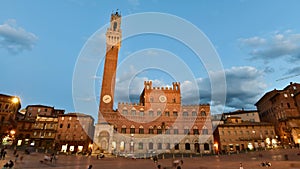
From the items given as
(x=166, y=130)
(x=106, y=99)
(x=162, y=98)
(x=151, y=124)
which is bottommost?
(x=166, y=130)

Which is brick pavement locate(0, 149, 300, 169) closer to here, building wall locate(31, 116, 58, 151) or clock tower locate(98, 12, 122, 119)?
clock tower locate(98, 12, 122, 119)

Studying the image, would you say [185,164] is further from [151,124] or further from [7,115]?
[7,115]

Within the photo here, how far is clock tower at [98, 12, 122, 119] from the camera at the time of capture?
48125 millimetres

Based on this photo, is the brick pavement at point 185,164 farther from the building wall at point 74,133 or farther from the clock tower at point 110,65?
the clock tower at point 110,65

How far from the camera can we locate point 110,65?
5234cm

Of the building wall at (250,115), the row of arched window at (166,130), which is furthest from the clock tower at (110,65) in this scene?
the building wall at (250,115)

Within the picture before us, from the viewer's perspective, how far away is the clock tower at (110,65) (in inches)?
1895

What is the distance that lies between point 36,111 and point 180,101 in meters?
45.1

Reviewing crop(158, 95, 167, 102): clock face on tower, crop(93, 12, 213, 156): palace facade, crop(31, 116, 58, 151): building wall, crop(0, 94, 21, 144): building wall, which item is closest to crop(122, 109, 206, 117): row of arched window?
crop(93, 12, 213, 156): palace facade

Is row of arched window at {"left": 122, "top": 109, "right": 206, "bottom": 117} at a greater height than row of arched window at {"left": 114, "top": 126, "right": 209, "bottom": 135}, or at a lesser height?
greater

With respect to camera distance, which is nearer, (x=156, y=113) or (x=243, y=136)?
(x=243, y=136)

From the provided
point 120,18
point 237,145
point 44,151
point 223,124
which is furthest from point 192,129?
point 120,18

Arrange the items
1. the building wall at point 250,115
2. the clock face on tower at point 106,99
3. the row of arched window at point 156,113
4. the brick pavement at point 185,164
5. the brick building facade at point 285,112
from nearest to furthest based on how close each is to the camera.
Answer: the brick pavement at point 185,164, the brick building facade at point 285,112, the row of arched window at point 156,113, the clock face on tower at point 106,99, the building wall at point 250,115

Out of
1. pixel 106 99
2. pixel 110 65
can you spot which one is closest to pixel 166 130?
pixel 106 99
